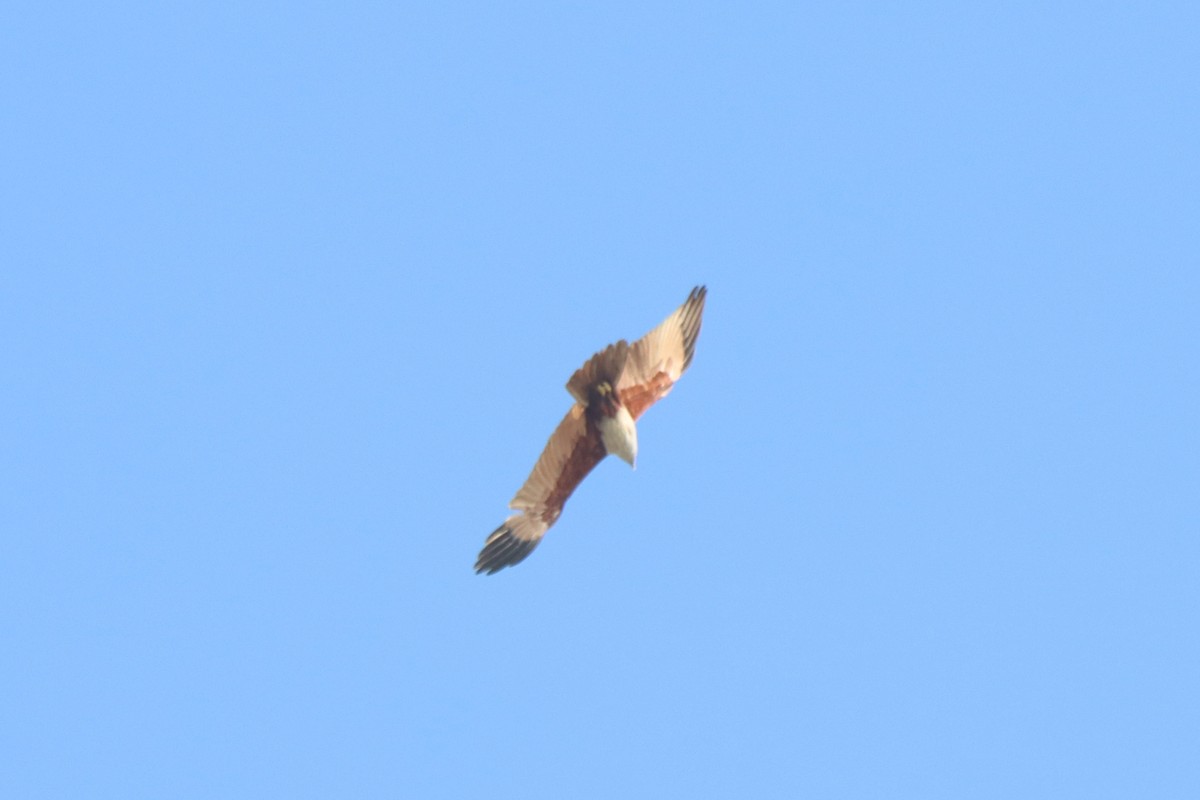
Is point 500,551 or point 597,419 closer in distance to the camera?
point 597,419

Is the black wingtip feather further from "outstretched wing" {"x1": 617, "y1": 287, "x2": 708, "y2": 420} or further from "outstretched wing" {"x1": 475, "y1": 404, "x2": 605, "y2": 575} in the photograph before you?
"outstretched wing" {"x1": 617, "y1": 287, "x2": 708, "y2": 420}

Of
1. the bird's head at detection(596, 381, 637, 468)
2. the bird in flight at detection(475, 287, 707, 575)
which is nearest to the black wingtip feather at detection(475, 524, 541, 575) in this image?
the bird in flight at detection(475, 287, 707, 575)

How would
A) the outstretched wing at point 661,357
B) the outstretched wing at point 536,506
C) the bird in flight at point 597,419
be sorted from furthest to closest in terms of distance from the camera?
the outstretched wing at point 536,506 < the outstretched wing at point 661,357 < the bird in flight at point 597,419

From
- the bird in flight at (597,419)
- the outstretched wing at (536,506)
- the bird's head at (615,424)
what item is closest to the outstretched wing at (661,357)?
the bird in flight at (597,419)

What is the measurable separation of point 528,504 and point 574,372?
1783mm

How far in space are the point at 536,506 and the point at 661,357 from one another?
191 cm

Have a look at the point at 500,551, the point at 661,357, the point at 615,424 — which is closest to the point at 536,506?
the point at 500,551

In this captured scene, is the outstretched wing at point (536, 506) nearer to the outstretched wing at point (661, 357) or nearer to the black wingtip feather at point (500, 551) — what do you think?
the black wingtip feather at point (500, 551)

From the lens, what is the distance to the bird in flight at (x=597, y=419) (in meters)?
15.6

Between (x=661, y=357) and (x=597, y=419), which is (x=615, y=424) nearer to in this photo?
(x=597, y=419)

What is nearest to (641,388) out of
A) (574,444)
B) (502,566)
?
(574,444)

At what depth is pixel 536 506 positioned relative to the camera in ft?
54.3

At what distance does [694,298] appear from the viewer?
16.8 metres

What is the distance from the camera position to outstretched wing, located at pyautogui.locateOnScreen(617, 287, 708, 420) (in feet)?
52.7
